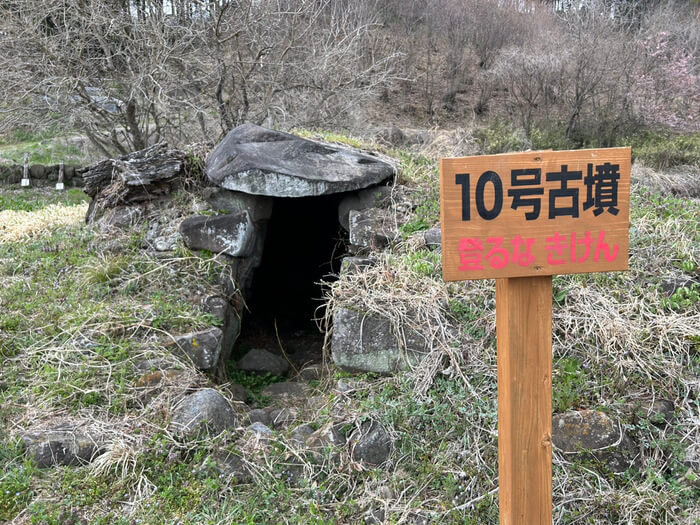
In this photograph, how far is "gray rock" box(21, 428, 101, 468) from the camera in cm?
309

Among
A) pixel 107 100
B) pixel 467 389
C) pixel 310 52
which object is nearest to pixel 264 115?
pixel 310 52

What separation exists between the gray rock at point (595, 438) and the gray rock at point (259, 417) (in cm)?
184

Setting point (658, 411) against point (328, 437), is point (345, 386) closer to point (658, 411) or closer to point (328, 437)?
point (328, 437)

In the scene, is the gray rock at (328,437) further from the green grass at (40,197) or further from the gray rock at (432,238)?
the green grass at (40,197)

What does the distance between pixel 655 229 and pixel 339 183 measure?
8.43 ft

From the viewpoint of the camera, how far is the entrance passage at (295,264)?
5945 millimetres

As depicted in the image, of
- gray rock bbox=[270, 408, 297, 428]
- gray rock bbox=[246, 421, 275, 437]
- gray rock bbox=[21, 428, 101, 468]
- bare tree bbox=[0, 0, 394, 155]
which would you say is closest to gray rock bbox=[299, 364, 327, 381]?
gray rock bbox=[270, 408, 297, 428]

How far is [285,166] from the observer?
4.66m

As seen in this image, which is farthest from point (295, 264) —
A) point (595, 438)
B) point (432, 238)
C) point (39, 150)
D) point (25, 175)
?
point (39, 150)

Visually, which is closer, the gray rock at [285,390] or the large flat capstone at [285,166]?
the gray rock at [285,390]

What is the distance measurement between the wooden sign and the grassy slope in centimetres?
88

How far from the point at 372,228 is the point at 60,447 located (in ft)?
9.11

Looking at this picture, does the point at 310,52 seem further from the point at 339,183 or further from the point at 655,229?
the point at 655,229

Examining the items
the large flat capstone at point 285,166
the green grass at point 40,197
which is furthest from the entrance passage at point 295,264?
the green grass at point 40,197
